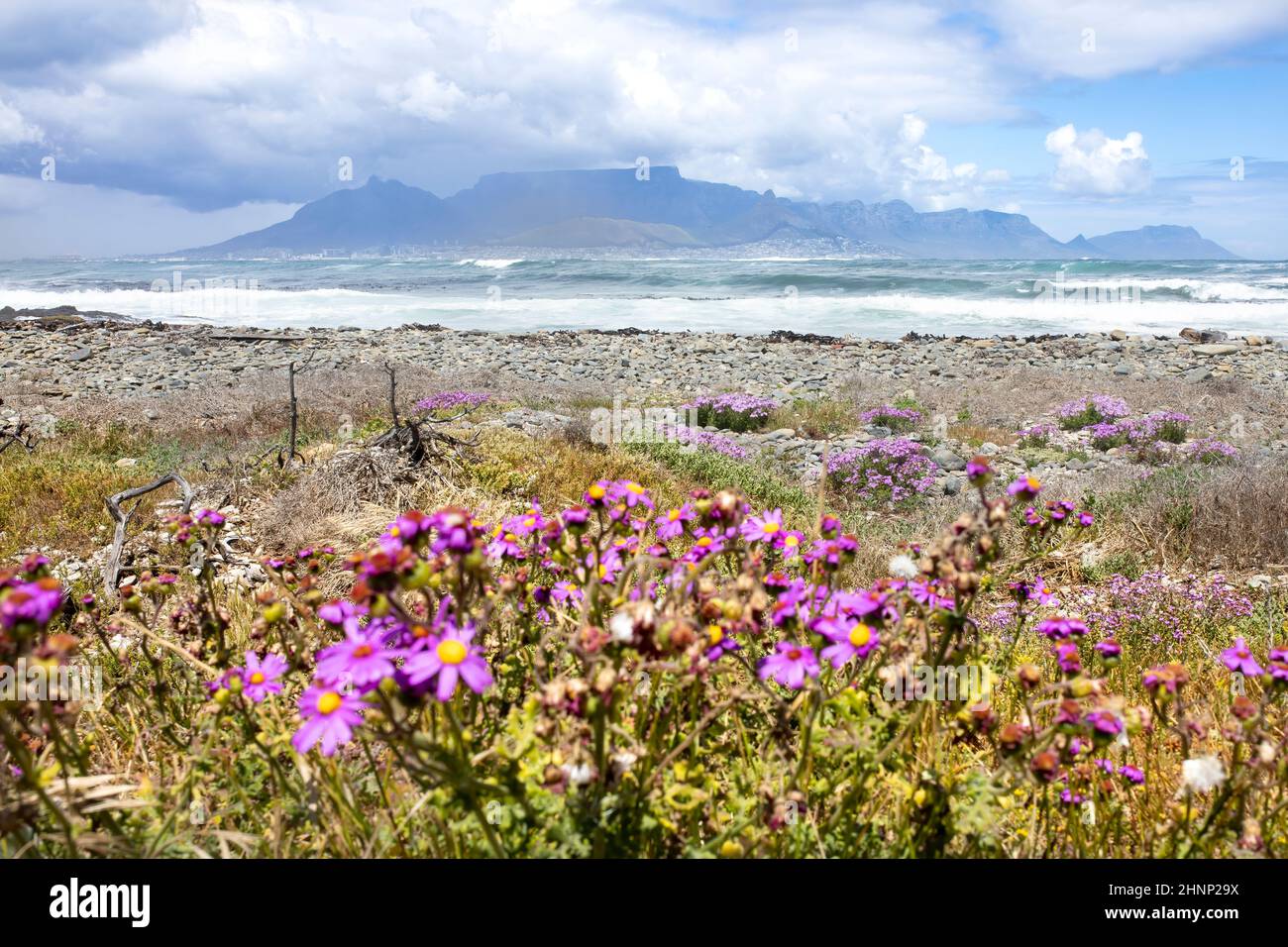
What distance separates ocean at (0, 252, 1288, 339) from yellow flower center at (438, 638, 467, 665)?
27155mm

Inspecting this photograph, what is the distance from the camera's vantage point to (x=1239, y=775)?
1.84 meters

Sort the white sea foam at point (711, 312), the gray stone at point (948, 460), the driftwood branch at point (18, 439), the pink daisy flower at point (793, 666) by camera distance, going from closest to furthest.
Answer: the pink daisy flower at point (793, 666)
the driftwood branch at point (18, 439)
the gray stone at point (948, 460)
the white sea foam at point (711, 312)

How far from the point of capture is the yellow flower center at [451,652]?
127 cm

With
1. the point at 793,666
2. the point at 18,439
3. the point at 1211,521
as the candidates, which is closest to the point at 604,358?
the point at 18,439

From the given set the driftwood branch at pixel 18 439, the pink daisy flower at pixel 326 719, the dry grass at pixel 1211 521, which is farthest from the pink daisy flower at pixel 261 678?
the driftwood branch at pixel 18 439

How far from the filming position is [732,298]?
41562mm

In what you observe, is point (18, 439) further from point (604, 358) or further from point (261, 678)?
point (604, 358)

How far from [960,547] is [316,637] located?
2220mm

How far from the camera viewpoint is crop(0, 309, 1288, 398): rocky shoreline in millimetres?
15367

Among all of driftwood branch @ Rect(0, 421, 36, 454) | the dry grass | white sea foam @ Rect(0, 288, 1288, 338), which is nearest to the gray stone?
the dry grass

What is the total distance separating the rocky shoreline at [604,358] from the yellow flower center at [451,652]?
12.4 m

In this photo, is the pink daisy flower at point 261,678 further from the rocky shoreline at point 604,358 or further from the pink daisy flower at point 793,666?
the rocky shoreline at point 604,358
